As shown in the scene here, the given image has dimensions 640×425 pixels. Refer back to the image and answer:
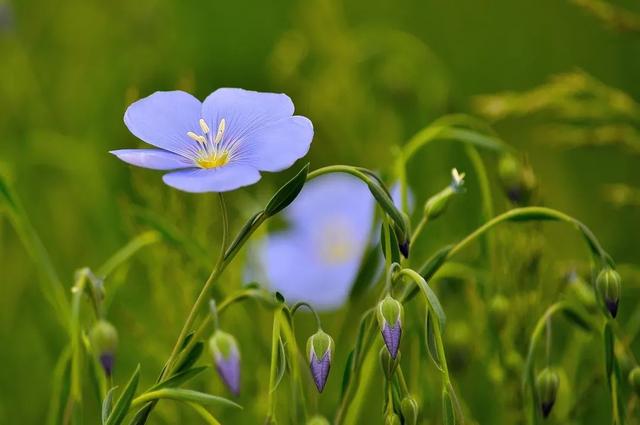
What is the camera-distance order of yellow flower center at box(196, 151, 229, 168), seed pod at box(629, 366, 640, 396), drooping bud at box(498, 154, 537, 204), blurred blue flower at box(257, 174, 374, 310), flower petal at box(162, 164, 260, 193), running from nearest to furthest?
flower petal at box(162, 164, 260, 193)
yellow flower center at box(196, 151, 229, 168)
seed pod at box(629, 366, 640, 396)
drooping bud at box(498, 154, 537, 204)
blurred blue flower at box(257, 174, 374, 310)

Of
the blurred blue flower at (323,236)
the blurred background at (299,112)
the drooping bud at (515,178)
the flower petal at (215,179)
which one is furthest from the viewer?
the blurred blue flower at (323,236)

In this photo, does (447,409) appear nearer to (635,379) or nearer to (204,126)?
(635,379)

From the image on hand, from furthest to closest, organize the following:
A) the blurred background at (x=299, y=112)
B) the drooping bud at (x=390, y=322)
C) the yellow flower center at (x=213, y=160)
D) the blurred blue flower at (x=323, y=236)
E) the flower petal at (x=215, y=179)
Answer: the blurred blue flower at (x=323, y=236) → the blurred background at (x=299, y=112) → the yellow flower center at (x=213, y=160) → the drooping bud at (x=390, y=322) → the flower petal at (x=215, y=179)

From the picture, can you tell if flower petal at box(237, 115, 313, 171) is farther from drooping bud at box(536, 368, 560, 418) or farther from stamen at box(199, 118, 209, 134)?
drooping bud at box(536, 368, 560, 418)

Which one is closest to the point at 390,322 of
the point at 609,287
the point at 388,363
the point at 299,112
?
the point at 388,363

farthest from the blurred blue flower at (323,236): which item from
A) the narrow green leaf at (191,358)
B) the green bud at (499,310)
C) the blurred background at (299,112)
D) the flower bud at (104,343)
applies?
the narrow green leaf at (191,358)

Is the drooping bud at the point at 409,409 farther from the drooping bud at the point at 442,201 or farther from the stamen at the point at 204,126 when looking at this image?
the stamen at the point at 204,126

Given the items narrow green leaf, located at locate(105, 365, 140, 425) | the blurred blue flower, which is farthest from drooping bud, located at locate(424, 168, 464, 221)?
the blurred blue flower
